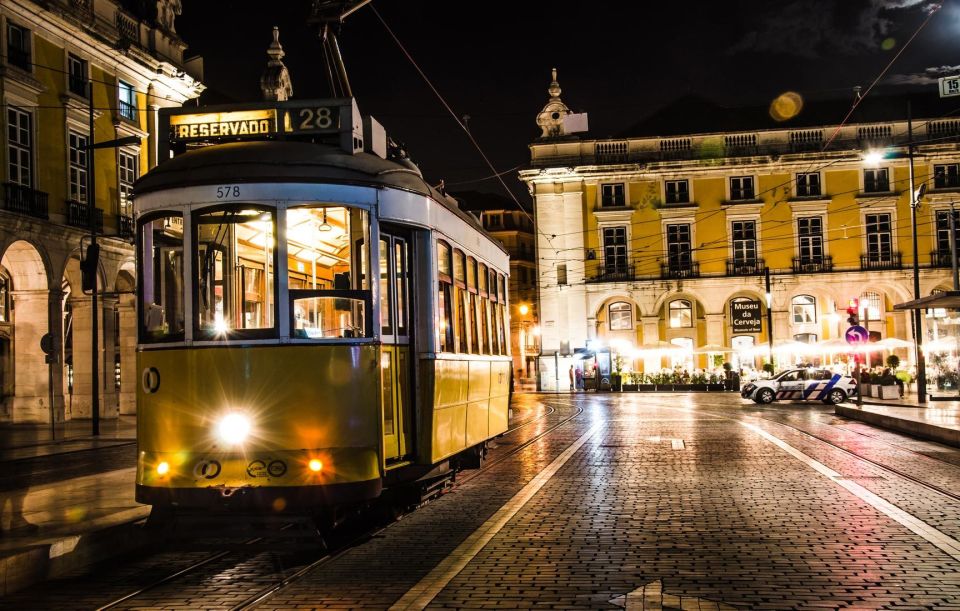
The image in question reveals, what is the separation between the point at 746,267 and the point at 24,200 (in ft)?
138

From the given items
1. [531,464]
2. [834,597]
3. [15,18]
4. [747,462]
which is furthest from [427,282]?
[15,18]

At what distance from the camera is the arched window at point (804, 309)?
197 ft

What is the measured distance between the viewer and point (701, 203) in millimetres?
60625

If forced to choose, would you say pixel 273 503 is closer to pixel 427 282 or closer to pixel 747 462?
pixel 427 282

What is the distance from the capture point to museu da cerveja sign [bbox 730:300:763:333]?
5869 cm

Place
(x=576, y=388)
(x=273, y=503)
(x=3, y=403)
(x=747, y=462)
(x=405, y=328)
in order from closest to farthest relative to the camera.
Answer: (x=273, y=503), (x=405, y=328), (x=747, y=462), (x=3, y=403), (x=576, y=388)

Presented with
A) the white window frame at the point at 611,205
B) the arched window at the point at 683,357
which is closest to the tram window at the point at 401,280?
Answer: the arched window at the point at 683,357

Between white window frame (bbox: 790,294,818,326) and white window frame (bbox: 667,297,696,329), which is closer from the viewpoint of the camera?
white window frame (bbox: 790,294,818,326)

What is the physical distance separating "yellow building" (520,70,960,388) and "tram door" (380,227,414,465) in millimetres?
49271

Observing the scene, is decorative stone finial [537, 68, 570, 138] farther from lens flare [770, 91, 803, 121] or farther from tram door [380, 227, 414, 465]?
tram door [380, 227, 414, 465]

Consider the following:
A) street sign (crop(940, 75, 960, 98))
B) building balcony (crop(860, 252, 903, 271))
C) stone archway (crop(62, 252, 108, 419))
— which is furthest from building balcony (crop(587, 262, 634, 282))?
street sign (crop(940, 75, 960, 98))

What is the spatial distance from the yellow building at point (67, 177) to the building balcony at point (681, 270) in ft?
107

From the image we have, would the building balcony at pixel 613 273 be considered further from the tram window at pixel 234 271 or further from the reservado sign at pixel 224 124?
the tram window at pixel 234 271

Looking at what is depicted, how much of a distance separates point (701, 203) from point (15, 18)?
4121cm
